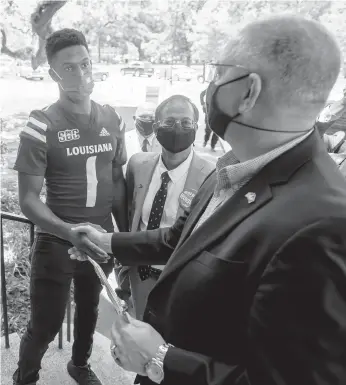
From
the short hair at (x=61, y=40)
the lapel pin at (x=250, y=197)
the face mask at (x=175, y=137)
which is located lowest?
the face mask at (x=175, y=137)

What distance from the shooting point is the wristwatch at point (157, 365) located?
96cm

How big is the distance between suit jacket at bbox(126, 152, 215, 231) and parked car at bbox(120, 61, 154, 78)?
73.7 inches

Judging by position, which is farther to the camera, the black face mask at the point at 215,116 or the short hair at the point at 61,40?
the short hair at the point at 61,40

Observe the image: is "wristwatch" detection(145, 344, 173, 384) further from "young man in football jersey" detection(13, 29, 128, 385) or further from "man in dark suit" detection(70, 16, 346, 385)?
"young man in football jersey" detection(13, 29, 128, 385)

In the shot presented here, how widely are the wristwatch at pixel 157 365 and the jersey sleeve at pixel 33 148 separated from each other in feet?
3.91

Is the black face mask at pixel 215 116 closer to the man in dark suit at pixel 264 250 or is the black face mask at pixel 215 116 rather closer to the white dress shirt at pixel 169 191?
the man in dark suit at pixel 264 250

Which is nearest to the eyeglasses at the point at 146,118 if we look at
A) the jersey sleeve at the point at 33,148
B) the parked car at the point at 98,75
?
the parked car at the point at 98,75

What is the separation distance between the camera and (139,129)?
2.91m

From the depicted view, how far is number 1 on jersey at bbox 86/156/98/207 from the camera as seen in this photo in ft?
6.68

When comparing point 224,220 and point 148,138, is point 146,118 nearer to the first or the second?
point 148,138

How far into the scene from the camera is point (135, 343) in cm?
100

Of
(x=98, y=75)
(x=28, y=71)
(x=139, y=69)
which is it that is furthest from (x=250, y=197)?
(x=28, y=71)

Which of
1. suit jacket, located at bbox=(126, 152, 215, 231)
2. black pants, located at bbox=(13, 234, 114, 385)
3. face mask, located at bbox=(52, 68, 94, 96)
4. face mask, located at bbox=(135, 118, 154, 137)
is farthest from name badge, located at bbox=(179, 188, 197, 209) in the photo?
face mask, located at bbox=(135, 118, 154, 137)

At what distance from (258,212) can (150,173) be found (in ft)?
4.05
